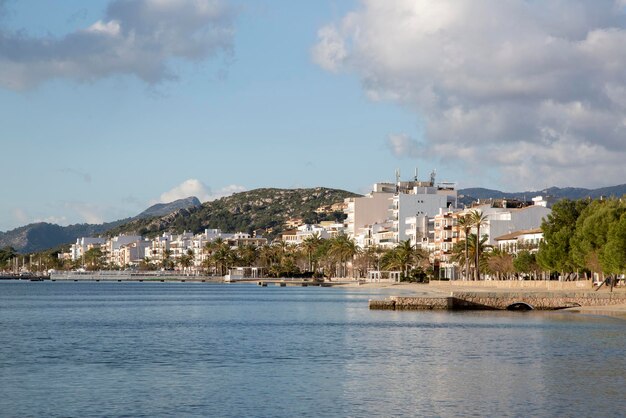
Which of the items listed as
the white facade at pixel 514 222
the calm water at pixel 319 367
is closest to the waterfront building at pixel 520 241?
the white facade at pixel 514 222

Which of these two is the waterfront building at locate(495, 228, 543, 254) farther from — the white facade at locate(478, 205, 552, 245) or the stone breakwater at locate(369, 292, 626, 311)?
the stone breakwater at locate(369, 292, 626, 311)

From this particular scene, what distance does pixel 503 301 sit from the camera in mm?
88125

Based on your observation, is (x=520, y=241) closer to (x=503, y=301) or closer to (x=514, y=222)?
(x=514, y=222)

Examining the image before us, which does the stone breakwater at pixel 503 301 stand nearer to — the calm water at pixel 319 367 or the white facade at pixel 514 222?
the calm water at pixel 319 367

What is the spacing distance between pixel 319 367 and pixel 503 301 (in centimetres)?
4652

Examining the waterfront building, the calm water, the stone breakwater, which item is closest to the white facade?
the waterfront building

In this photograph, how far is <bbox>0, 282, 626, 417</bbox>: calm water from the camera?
33375 mm

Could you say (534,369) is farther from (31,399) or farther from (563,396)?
(31,399)

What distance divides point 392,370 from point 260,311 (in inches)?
2134

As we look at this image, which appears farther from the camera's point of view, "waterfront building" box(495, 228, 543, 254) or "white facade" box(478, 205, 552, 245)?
"white facade" box(478, 205, 552, 245)

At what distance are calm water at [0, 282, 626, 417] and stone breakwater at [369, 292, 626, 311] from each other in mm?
9648

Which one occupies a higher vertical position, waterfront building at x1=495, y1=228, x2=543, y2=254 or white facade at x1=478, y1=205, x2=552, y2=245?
white facade at x1=478, y1=205, x2=552, y2=245

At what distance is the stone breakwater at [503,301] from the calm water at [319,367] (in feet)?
31.7

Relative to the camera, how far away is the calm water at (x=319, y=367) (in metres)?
33.4
